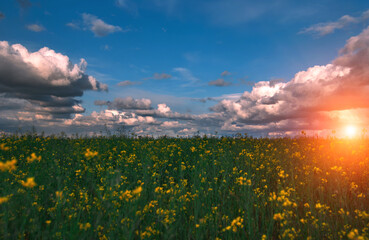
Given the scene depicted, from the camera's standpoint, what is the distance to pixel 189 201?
454 centimetres

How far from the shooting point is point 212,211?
4.13 m

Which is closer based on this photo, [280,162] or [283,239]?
[283,239]

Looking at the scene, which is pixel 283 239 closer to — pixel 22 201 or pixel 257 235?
pixel 257 235

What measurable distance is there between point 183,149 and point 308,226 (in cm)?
600

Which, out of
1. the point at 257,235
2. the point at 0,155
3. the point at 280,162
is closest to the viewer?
the point at 257,235

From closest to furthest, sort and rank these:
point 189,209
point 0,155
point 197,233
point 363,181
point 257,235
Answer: point 197,233 → point 257,235 → point 189,209 → point 363,181 → point 0,155

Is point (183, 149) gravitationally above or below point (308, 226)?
above

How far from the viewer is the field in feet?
10.3

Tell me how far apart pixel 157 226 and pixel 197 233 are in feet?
2.47

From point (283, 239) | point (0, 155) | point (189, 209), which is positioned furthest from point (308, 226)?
point (0, 155)

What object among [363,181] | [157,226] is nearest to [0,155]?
[157,226]

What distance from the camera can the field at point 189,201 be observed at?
3145 millimetres

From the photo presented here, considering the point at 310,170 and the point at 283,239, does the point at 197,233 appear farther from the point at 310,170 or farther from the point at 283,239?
the point at 310,170

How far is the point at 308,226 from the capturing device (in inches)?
136
